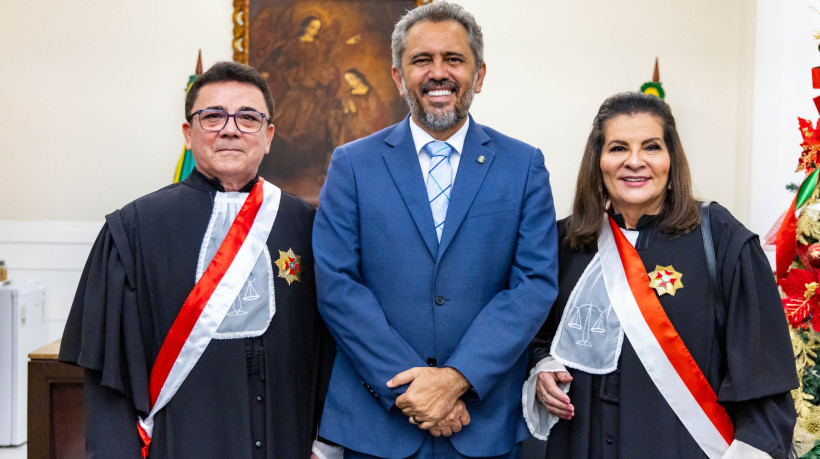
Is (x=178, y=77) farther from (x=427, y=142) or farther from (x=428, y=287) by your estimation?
(x=428, y=287)

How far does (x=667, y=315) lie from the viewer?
1.73 meters

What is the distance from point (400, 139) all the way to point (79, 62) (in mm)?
4017

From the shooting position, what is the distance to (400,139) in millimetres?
1868

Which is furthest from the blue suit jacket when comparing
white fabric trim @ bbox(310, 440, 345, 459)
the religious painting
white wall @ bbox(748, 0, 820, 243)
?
the religious painting

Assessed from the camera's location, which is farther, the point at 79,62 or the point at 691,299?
the point at 79,62

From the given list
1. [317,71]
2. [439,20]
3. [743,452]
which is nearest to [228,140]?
[439,20]

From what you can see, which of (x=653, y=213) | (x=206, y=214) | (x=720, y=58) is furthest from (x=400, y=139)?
(x=720, y=58)

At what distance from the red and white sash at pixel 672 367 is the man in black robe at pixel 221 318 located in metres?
0.80

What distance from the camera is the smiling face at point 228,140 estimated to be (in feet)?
6.15

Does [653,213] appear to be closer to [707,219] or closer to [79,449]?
[707,219]

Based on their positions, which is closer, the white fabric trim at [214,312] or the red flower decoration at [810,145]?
the white fabric trim at [214,312]

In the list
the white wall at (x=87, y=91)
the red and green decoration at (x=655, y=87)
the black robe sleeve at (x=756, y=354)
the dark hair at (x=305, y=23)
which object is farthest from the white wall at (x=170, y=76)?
the black robe sleeve at (x=756, y=354)

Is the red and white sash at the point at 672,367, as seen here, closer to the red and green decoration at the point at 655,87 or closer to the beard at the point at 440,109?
A: the beard at the point at 440,109

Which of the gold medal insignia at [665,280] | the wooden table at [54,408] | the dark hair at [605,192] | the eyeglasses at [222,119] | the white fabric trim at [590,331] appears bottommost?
the wooden table at [54,408]
